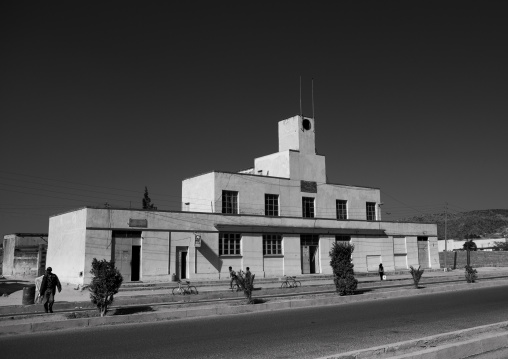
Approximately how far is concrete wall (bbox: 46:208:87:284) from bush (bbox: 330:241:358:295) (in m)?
15.0

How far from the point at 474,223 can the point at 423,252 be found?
99088 millimetres

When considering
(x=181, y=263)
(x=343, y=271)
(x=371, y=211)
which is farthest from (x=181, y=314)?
(x=371, y=211)

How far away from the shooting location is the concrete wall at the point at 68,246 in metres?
27.8

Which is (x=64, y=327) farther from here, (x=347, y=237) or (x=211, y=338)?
(x=347, y=237)

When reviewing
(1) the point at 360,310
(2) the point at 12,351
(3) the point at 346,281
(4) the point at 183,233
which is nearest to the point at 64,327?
(2) the point at 12,351

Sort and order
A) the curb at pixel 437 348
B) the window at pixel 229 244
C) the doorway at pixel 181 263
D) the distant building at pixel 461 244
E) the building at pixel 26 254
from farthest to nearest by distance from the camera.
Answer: the distant building at pixel 461 244
the building at pixel 26 254
the window at pixel 229 244
the doorway at pixel 181 263
the curb at pixel 437 348

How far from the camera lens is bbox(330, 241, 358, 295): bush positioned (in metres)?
20.1

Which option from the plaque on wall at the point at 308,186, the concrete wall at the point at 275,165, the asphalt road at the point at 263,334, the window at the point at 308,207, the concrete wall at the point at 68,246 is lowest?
the asphalt road at the point at 263,334

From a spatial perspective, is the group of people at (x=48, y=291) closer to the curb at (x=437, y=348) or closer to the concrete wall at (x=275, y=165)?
the curb at (x=437, y=348)

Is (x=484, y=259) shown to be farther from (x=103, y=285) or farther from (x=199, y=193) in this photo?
(x=103, y=285)

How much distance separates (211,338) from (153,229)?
20220mm

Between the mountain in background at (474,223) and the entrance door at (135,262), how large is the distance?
103 metres

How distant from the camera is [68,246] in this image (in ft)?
98.0

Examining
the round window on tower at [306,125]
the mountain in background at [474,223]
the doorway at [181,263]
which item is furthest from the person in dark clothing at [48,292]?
the mountain in background at [474,223]
